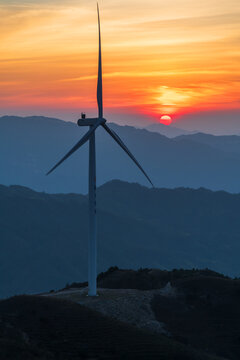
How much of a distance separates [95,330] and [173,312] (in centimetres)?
1397

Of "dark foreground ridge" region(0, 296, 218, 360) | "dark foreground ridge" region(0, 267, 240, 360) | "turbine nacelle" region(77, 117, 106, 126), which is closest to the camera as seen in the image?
"dark foreground ridge" region(0, 296, 218, 360)

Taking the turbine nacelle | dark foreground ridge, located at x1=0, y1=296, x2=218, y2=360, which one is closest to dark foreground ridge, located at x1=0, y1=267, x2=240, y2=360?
dark foreground ridge, located at x1=0, y1=296, x2=218, y2=360

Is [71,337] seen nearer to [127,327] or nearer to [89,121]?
[127,327]

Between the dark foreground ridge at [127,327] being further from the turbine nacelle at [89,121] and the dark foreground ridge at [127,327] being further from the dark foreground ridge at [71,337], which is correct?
the turbine nacelle at [89,121]

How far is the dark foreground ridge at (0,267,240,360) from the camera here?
4350 cm

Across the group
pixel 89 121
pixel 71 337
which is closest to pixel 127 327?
pixel 71 337

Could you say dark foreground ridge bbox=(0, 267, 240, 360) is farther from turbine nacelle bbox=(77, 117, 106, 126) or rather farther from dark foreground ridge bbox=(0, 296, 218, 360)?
turbine nacelle bbox=(77, 117, 106, 126)

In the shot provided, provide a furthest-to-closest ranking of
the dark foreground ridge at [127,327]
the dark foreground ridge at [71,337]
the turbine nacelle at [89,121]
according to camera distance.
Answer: the turbine nacelle at [89,121]
the dark foreground ridge at [127,327]
the dark foreground ridge at [71,337]

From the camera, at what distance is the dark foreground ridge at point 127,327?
43500 millimetres

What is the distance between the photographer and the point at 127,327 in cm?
4984

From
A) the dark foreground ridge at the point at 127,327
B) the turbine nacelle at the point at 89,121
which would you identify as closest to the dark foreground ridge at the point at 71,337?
the dark foreground ridge at the point at 127,327

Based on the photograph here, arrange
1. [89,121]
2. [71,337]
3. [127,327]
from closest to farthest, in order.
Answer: [71,337], [127,327], [89,121]

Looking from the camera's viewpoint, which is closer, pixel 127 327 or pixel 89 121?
pixel 127 327

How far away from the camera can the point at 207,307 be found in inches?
2445
